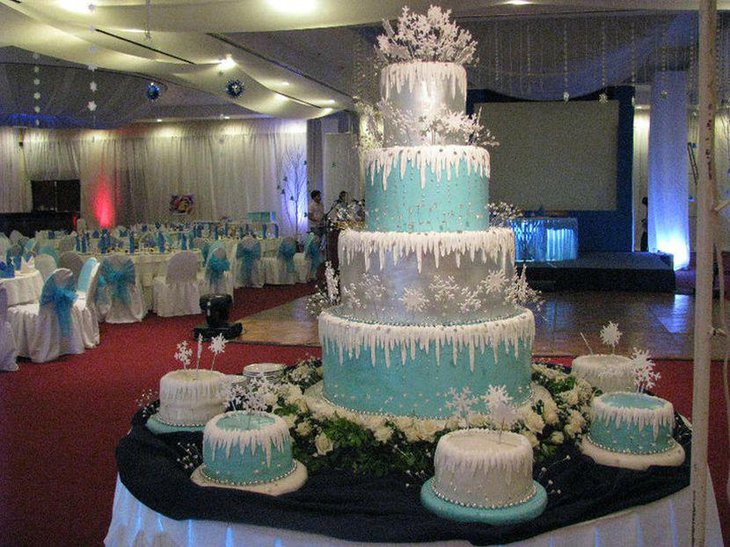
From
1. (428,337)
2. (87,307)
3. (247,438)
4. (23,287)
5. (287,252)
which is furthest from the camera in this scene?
(287,252)

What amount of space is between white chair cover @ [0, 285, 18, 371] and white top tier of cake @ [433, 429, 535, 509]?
17.4ft

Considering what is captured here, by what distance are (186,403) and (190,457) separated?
1.23ft

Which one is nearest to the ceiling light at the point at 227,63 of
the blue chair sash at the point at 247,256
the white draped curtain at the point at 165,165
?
the blue chair sash at the point at 247,256

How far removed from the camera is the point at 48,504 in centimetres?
393

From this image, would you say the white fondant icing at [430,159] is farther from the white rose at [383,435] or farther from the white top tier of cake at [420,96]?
the white rose at [383,435]

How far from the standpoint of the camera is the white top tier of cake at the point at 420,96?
388 cm

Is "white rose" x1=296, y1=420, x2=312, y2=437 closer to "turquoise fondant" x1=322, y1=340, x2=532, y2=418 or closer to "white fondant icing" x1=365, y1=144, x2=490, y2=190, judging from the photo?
"turquoise fondant" x1=322, y1=340, x2=532, y2=418

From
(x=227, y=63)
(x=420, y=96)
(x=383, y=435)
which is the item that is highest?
(x=227, y=63)

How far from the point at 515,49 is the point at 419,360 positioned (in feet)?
28.3

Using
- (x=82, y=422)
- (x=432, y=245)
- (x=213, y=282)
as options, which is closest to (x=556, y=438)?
(x=432, y=245)

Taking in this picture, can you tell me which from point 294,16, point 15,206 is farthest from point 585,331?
point 15,206

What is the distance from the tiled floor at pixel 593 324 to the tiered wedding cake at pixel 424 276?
11.3 ft

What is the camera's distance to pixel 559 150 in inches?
554

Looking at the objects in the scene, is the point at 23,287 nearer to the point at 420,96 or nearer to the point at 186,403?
the point at 186,403
